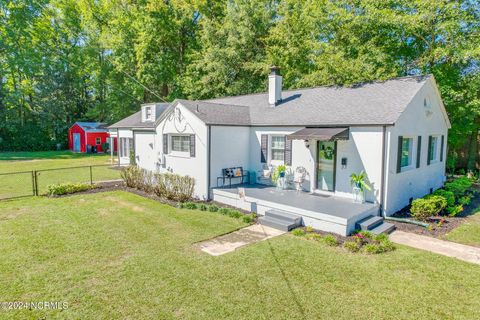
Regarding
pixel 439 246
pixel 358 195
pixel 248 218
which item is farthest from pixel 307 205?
pixel 439 246

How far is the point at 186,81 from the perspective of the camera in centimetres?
2991

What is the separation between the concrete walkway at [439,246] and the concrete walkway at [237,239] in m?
3.59

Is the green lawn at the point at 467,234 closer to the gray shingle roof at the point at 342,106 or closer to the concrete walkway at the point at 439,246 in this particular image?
the concrete walkway at the point at 439,246

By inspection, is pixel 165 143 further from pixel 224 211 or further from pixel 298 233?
pixel 298 233

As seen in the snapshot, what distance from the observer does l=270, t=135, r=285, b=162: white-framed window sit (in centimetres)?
1327

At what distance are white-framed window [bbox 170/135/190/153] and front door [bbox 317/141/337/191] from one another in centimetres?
618

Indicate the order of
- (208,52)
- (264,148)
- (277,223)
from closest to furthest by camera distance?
(277,223), (264,148), (208,52)

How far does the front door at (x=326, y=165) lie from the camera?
11.5 m

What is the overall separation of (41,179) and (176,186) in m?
10.6

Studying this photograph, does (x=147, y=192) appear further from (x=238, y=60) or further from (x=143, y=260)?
(x=238, y=60)

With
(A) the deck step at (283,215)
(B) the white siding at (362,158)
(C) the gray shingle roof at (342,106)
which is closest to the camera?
(A) the deck step at (283,215)

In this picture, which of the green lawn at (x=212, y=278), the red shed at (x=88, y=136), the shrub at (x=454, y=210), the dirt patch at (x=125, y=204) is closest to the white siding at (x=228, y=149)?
the dirt patch at (x=125, y=204)

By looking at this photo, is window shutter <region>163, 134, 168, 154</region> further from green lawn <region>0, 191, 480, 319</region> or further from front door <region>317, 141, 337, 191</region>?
front door <region>317, 141, 337, 191</region>

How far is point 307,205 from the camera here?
10.1 meters
